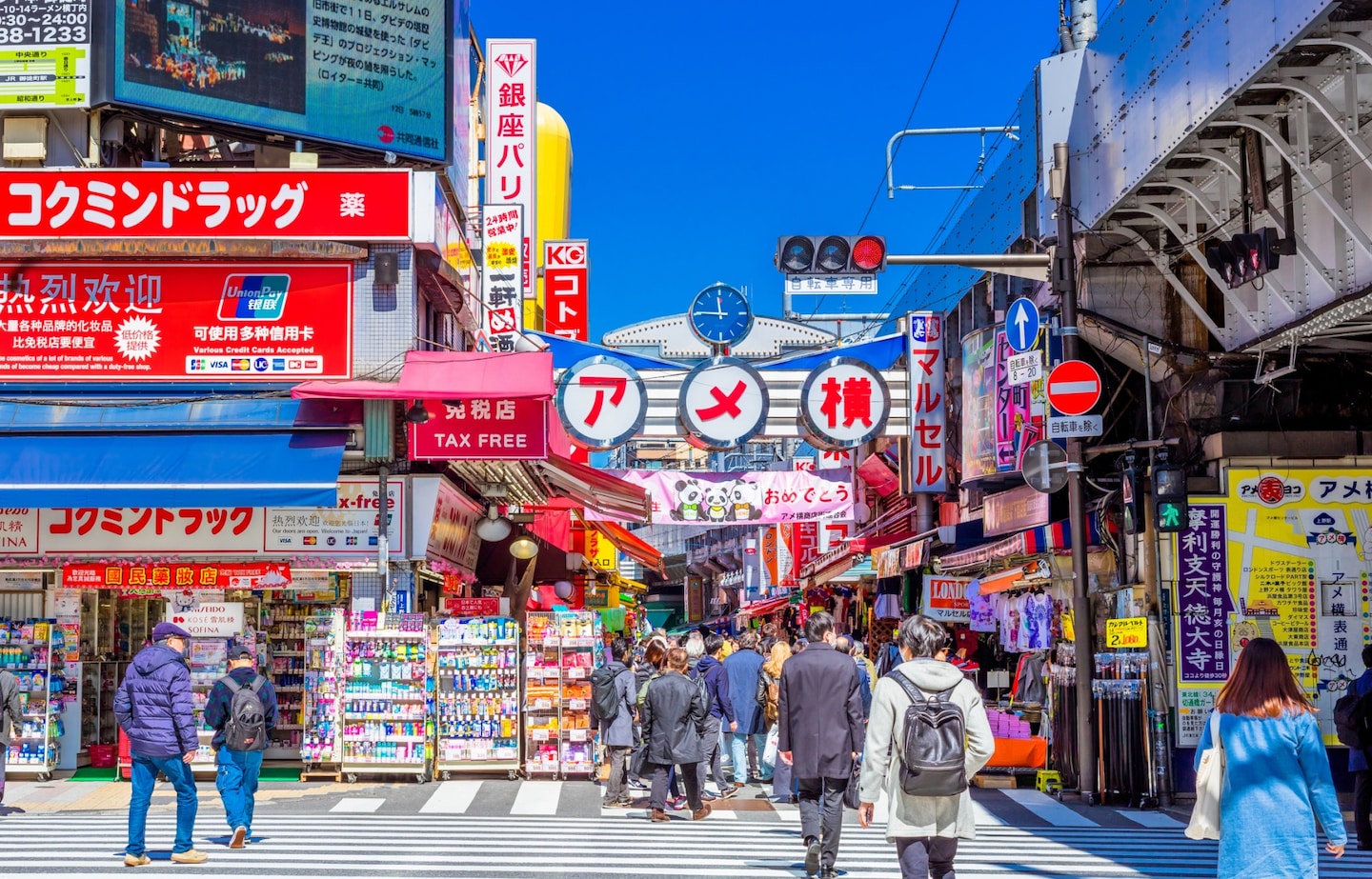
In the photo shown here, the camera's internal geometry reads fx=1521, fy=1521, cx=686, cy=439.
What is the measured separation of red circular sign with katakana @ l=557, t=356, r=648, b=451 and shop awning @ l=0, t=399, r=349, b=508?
14.4ft

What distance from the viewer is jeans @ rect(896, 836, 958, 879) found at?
8656 mm

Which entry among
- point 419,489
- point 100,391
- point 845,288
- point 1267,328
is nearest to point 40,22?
point 100,391

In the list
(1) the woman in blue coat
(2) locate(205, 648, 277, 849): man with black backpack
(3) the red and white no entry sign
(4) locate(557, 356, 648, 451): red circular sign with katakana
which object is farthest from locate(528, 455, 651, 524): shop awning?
(1) the woman in blue coat

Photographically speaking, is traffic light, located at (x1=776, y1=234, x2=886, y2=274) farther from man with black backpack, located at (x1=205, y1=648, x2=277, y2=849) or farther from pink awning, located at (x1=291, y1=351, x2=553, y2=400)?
man with black backpack, located at (x1=205, y1=648, x2=277, y2=849)

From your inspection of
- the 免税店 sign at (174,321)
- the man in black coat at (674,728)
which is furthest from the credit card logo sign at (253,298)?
the man in black coat at (674,728)

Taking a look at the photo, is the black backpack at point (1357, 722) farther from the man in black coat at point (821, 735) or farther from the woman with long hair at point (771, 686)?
the woman with long hair at point (771, 686)

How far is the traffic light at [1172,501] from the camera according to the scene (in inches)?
654

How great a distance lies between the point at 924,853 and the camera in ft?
28.5

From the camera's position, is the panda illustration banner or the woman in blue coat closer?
the woman in blue coat

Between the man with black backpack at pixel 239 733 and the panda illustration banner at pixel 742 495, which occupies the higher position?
the panda illustration banner at pixel 742 495

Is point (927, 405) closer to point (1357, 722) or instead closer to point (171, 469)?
point (1357, 722)

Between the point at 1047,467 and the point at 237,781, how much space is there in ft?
31.8

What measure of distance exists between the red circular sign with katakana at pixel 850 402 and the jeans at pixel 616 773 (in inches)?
297

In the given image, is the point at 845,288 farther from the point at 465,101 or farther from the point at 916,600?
the point at 916,600
